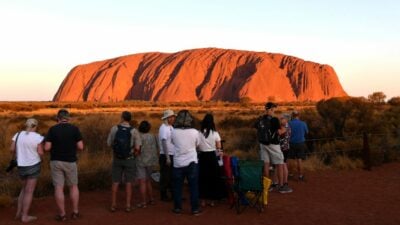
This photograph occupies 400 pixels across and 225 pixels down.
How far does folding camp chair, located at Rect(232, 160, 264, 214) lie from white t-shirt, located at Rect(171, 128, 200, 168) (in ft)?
3.08

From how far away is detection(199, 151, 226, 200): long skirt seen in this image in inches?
300

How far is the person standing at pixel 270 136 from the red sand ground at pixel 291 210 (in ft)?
2.39

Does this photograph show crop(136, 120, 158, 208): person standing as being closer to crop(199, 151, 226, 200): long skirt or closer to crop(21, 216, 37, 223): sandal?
crop(199, 151, 226, 200): long skirt

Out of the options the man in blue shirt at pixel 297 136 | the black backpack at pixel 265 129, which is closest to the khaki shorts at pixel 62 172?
the black backpack at pixel 265 129

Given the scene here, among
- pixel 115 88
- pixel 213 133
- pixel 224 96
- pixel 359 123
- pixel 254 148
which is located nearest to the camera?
pixel 213 133

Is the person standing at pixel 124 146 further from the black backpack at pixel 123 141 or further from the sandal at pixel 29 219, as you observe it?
the sandal at pixel 29 219

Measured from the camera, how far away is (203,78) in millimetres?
105250

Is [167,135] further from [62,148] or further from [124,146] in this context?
[62,148]

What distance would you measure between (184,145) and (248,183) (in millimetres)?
1335

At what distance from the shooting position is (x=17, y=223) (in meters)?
6.88

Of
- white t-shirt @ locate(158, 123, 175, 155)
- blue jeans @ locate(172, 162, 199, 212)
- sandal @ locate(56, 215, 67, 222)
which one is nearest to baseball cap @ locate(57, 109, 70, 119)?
sandal @ locate(56, 215, 67, 222)

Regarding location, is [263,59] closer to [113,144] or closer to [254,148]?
[254,148]

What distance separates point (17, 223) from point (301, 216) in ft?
14.8

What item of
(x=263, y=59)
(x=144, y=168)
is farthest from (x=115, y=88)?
(x=144, y=168)
